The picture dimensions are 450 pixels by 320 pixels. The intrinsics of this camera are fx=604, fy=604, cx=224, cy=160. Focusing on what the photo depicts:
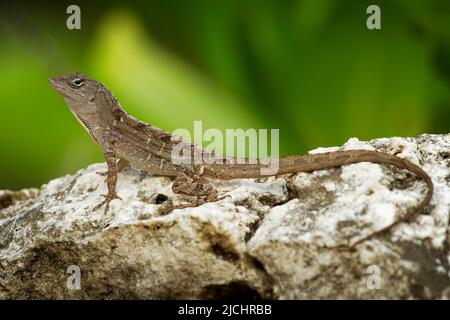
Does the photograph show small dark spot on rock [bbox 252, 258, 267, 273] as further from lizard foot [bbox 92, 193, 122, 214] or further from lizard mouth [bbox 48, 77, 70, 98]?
lizard mouth [bbox 48, 77, 70, 98]

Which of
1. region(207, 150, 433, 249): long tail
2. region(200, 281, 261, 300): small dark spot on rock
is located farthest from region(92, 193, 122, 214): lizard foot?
region(200, 281, 261, 300): small dark spot on rock

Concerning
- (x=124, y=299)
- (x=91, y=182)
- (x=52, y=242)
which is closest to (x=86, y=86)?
(x=91, y=182)

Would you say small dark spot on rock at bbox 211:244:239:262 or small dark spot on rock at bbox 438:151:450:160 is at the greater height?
small dark spot on rock at bbox 438:151:450:160
